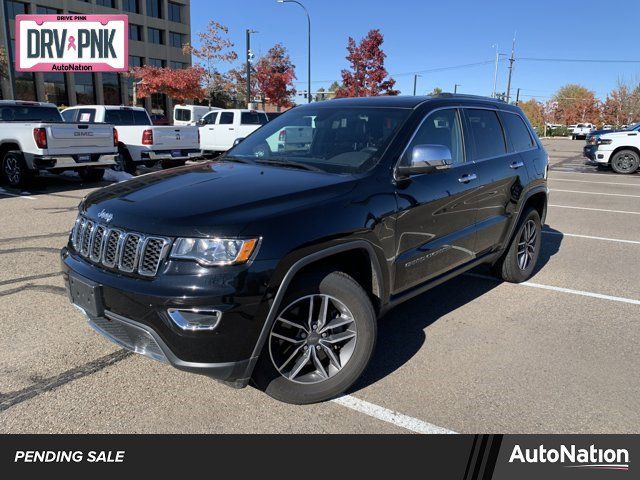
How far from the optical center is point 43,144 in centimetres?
1050

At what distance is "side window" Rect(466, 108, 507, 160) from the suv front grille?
290 cm

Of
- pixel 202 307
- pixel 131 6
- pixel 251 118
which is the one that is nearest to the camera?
pixel 202 307

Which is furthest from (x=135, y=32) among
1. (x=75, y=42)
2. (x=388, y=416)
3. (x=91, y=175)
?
(x=388, y=416)

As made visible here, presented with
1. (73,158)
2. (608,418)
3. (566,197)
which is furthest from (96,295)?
(566,197)

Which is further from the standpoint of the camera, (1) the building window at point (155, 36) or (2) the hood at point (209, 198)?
(1) the building window at point (155, 36)

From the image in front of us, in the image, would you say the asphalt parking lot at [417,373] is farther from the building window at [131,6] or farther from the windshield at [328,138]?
the building window at [131,6]

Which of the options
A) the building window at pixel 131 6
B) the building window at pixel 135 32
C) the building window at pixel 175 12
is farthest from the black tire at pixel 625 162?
the building window at pixel 175 12

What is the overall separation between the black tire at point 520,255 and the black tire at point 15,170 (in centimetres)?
967

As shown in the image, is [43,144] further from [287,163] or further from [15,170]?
[287,163]

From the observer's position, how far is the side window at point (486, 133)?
4.50m

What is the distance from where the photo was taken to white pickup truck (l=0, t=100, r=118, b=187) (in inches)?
416

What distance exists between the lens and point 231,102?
5194cm

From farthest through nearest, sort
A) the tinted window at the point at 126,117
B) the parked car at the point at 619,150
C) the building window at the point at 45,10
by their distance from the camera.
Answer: the building window at the point at 45,10
the parked car at the point at 619,150
the tinted window at the point at 126,117

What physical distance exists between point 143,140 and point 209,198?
11250mm
